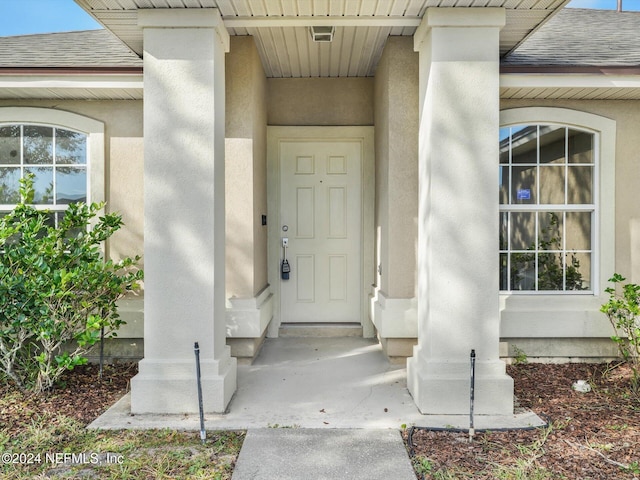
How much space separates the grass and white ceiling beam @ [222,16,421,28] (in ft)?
10.6

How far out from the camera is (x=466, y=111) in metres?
3.75

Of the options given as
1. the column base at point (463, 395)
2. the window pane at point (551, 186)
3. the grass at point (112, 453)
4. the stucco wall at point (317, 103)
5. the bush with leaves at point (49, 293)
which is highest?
the stucco wall at point (317, 103)

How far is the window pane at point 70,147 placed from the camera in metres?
5.07

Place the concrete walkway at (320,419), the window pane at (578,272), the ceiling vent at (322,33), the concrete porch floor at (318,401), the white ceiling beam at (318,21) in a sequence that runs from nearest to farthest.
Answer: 1. the concrete walkway at (320,419)
2. the concrete porch floor at (318,401)
3. the white ceiling beam at (318,21)
4. the ceiling vent at (322,33)
5. the window pane at (578,272)

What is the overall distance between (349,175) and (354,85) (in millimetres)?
1132

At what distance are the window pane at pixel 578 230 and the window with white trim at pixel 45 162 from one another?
17.0 feet

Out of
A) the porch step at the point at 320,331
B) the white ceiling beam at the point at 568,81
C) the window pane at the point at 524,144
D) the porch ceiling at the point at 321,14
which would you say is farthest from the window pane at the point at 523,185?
the porch step at the point at 320,331

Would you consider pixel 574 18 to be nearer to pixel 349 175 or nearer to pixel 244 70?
pixel 349 175

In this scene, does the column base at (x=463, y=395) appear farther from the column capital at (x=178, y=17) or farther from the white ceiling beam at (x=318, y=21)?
the column capital at (x=178, y=17)

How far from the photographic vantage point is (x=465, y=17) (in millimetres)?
3703

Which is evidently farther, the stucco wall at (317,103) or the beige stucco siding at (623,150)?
the stucco wall at (317,103)

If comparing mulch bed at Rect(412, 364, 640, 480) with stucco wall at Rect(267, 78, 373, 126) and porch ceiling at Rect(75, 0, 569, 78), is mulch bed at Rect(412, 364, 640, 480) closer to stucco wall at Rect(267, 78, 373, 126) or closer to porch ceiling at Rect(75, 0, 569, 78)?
porch ceiling at Rect(75, 0, 569, 78)

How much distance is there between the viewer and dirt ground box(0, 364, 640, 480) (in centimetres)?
289

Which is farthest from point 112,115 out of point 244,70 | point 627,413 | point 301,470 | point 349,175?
point 627,413
